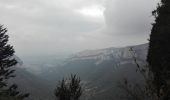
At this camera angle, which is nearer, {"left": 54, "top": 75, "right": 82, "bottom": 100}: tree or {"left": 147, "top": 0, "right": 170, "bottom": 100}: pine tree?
{"left": 54, "top": 75, "right": 82, "bottom": 100}: tree

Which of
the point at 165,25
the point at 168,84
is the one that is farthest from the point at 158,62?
the point at 168,84

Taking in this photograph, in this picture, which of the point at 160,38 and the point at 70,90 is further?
the point at 160,38

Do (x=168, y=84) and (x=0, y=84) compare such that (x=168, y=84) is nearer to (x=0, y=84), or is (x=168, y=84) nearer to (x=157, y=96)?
(x=157, y=96)

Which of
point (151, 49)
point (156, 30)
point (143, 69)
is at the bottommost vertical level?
point (143, 69)

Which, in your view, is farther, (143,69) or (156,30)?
(156,30)

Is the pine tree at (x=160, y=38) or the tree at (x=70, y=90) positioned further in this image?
the pine tree at (x=160, y=38)

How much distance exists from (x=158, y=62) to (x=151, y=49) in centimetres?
229

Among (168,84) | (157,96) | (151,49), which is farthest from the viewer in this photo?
(151,49)

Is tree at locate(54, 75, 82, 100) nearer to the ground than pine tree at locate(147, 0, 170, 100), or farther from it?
nearer to the ground

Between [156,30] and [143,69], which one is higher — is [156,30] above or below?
above

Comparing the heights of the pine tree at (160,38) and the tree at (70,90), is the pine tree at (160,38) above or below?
above

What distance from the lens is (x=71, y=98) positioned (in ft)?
78.3

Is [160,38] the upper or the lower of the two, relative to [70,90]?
upper

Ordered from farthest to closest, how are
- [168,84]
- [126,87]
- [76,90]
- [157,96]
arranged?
[76,90] → [168,84] → [126,87] → [157,96]
